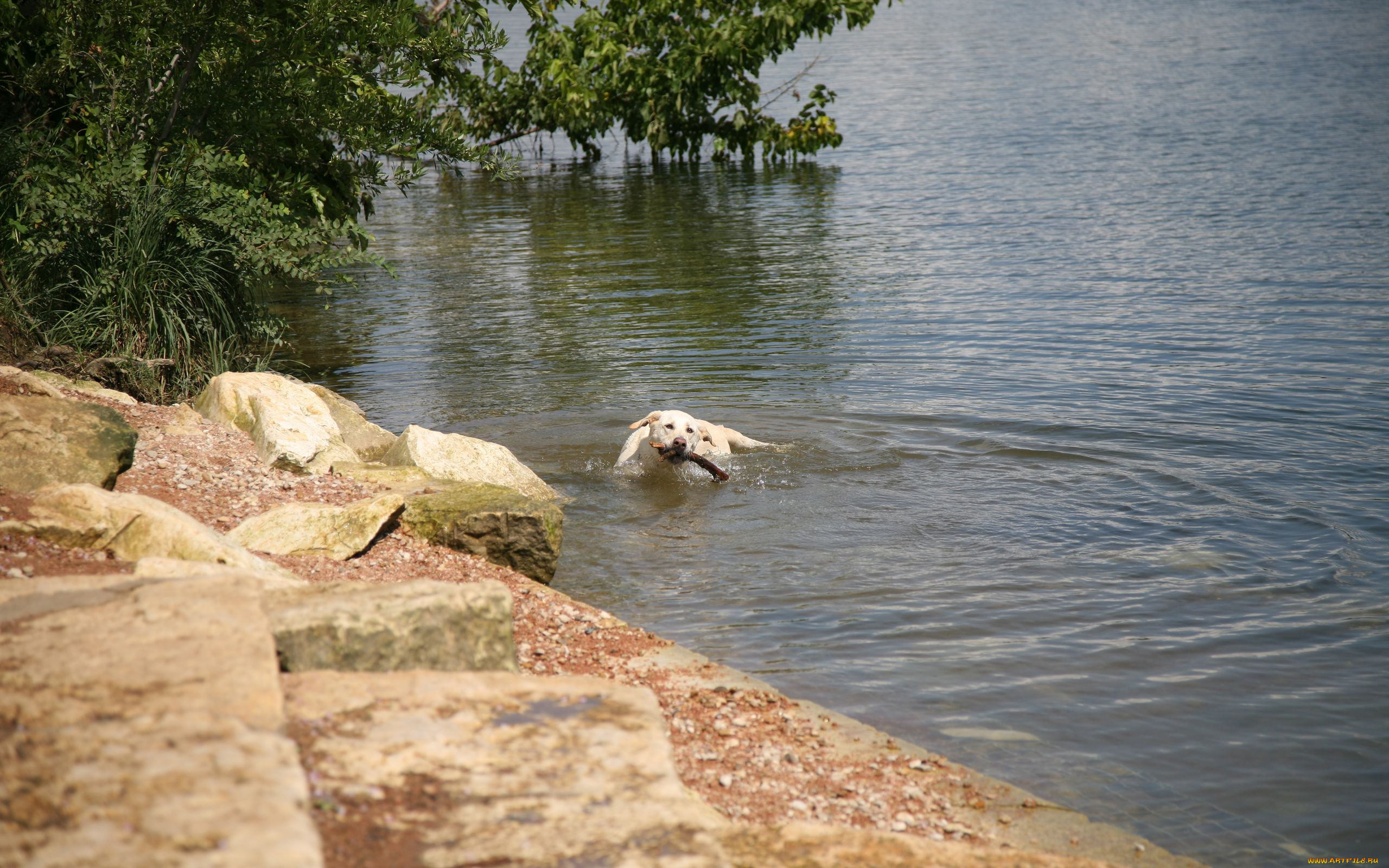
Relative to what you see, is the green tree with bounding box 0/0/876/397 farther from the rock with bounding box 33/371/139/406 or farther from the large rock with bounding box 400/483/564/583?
the large rock with bounding box 400/483/564/583

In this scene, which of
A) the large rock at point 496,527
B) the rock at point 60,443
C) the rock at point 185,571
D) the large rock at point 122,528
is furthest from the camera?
the large rock at point 496,527

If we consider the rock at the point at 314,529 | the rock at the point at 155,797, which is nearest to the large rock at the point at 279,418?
the rock at the point at 314,529

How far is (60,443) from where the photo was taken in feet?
21.6

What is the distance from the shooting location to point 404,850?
10.1 ft

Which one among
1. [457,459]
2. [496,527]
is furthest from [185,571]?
[457,459]

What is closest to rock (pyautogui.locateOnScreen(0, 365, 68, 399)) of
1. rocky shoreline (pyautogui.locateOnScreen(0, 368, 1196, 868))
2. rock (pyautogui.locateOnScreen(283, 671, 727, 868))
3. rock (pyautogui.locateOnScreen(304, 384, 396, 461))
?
rocky shoreline (pyautogui.locateOnScreen(0, 368, 1196, 868))

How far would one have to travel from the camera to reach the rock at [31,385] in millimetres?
7445

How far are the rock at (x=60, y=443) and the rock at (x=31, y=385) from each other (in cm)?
49

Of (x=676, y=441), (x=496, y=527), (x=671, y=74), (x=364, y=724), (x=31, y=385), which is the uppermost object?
(x=671, y=74)

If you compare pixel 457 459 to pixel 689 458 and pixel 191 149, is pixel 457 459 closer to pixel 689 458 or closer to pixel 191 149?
pixel 689 458

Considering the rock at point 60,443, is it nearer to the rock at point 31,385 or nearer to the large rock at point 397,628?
the rock at point 31,385

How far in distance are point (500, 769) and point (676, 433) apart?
679 centimetres

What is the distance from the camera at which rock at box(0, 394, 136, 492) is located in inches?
251

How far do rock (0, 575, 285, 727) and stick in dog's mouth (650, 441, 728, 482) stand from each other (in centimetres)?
598
